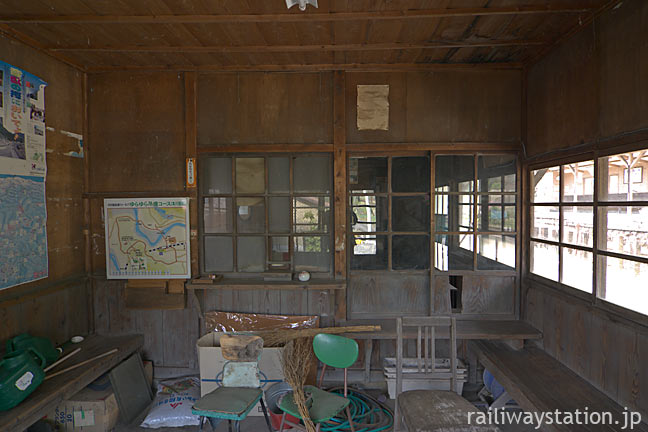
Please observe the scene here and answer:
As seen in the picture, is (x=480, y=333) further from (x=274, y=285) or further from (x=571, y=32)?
(x=571, y=32)

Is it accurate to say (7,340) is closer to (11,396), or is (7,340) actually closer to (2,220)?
(11,396)

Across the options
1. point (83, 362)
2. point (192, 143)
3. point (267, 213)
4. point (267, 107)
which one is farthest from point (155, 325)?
point (267, 107)

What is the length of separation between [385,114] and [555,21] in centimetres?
163

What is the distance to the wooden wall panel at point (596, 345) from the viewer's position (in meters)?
2.45

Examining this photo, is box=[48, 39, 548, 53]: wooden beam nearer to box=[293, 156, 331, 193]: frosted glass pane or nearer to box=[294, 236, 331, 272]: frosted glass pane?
box=[293, 156, 331, 193]: frosted glass pane

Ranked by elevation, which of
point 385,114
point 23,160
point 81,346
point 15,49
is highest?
point 15,49

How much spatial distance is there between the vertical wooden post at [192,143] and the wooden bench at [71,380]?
1.01m

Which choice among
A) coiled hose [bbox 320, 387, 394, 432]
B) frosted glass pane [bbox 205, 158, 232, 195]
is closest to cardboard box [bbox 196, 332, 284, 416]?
coiled hose [bbox 320, 387, 394, 432]

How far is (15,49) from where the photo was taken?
3.18 m

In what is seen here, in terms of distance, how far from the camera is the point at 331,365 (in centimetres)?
302

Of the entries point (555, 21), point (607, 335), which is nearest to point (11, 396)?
point (607, 335)

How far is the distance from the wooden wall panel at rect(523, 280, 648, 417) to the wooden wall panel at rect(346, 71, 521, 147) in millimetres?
1711

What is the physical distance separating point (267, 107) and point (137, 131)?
1.46 meters

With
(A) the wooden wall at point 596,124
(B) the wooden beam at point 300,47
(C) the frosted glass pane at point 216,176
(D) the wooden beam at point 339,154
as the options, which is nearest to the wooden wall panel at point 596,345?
(A) the wooden wall at point 596,124
